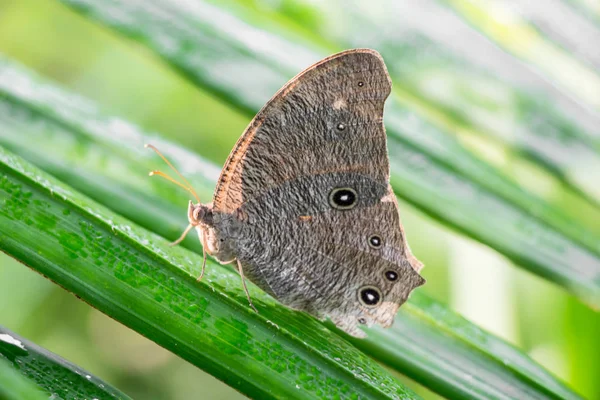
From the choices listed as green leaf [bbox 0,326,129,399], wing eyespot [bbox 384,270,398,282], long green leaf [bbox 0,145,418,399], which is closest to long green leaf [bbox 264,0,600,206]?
wing eyespot [bbox 384,270,398,282]

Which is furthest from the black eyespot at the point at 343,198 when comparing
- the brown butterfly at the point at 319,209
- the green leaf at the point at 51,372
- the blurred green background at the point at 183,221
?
the green leaf at the point at 51,372

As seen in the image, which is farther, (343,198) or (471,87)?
(471,87)

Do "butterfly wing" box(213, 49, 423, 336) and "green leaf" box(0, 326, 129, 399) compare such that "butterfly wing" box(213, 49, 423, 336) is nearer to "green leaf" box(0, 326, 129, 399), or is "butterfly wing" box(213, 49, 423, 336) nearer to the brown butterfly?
the brown butterfly

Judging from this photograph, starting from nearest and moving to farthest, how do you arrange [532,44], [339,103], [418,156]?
[339,103]
[418,156]
[532,44]

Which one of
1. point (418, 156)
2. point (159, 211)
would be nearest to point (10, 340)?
point (159, 211)

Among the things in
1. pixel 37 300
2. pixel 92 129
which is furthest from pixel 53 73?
pixel 92 129

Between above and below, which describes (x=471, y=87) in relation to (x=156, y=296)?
above

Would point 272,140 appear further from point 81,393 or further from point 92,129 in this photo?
point 81,393

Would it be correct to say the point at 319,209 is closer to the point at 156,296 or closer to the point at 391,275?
the point at 391,275

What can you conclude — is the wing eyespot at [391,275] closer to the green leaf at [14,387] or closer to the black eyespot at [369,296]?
the black eyespot at [369,296]
